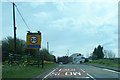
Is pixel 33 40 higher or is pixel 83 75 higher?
pixel 33 40

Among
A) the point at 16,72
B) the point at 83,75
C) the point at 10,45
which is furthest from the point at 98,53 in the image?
the point at 16,72

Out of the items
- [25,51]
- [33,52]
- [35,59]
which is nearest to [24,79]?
[35,59]

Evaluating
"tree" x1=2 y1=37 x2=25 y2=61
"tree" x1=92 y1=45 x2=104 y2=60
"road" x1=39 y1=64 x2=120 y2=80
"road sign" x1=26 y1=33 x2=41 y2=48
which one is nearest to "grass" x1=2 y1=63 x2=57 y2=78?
"road" x1=39 y1=64 x2=120 y2=80

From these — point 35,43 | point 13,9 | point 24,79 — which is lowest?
point 24,79

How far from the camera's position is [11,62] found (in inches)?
1641

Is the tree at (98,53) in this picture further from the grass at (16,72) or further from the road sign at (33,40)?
the grass at (16,72)

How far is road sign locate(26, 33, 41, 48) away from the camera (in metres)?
58.6

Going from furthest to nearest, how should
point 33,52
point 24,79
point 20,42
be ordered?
point 33,52 < point 20,42 < point 24,79

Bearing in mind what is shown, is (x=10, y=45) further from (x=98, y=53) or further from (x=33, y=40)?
(x=98, y=53)

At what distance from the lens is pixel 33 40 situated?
195ft

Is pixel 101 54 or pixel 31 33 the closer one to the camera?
pixel 31 33

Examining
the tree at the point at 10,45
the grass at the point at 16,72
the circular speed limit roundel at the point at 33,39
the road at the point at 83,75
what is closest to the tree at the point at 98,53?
the tree at the point at 10,45

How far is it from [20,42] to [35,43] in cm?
1597

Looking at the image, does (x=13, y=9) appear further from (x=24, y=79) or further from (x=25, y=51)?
(x=25, y=51)
